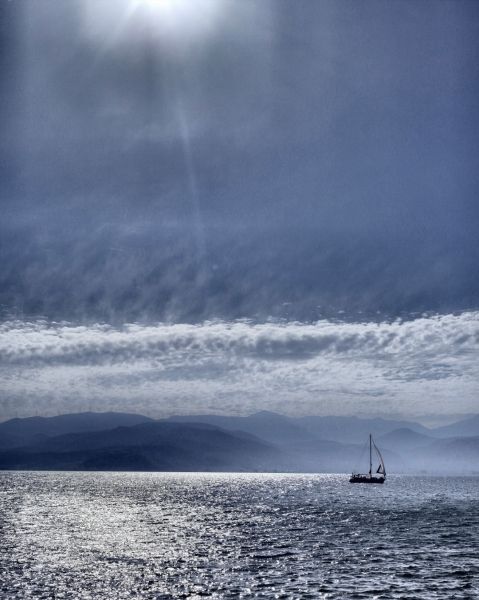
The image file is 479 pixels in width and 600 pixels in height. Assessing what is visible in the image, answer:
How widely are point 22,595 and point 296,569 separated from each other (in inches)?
1140

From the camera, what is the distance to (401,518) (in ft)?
447

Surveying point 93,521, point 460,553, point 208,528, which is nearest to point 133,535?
point 208,528

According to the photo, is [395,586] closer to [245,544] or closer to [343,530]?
[245,544]

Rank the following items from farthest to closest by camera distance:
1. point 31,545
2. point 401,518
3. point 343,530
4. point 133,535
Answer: point 401,518 → point 343,530 → point 133,535 → point 31,545

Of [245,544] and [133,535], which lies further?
[133,535]

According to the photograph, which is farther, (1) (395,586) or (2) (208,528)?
(2) (208,528)

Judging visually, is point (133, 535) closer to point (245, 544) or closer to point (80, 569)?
point (245, 544)

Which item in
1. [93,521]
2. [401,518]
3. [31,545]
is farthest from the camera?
Answer: [401,518]

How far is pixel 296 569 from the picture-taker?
66812 mm

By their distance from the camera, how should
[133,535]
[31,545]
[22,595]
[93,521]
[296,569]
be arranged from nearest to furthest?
[22,595] → [296,569] → [31,545] → [133,535] → [93,521]

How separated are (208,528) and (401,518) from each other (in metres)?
49.6

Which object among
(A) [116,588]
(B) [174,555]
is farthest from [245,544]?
(A) [116,588]

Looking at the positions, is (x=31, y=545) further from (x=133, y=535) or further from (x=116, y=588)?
(x=116, y=588)

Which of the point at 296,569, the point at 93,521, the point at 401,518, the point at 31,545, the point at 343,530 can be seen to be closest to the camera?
the point at 296,569
